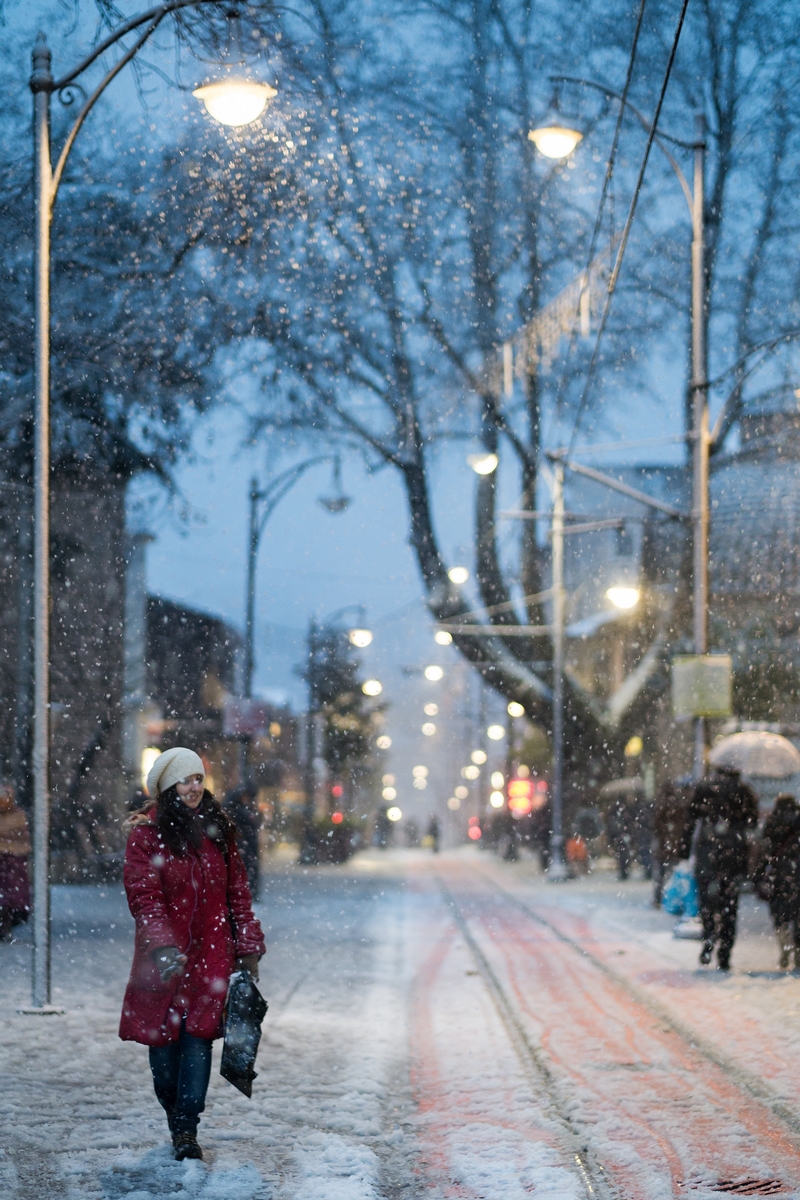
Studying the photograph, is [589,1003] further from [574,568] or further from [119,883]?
[574,568]

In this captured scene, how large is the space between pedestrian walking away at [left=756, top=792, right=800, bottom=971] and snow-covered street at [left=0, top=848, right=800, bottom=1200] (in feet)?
1.20

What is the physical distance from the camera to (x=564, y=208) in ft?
92.8

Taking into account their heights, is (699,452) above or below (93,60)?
below

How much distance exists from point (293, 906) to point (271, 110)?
1046 cm

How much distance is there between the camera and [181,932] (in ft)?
21.9

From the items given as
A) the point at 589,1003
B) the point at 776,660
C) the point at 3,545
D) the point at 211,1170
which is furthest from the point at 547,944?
the point at 776,660

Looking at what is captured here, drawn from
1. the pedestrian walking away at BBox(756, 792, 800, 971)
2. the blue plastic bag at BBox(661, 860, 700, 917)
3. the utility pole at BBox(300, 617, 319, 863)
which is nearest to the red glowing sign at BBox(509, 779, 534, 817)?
the utility pole at BBox(300, 617, 319, 863)

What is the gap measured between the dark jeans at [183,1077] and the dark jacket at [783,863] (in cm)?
900

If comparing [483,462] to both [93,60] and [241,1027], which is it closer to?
[93,60]

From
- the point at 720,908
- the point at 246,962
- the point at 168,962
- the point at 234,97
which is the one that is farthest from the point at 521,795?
the point at 168,962

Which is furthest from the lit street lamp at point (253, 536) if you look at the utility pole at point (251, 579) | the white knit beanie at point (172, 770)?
the white knit beanie at point (172, 770)

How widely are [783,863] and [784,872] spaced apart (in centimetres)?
8

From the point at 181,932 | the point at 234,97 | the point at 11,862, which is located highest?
the point at 234,97

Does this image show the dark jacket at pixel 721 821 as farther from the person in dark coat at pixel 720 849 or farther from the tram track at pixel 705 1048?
the tram track at pixel 705 1048
